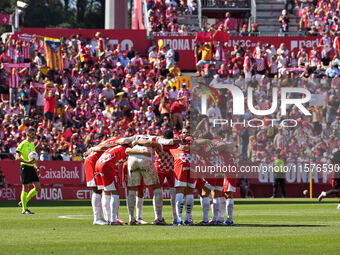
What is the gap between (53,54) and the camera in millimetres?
39594

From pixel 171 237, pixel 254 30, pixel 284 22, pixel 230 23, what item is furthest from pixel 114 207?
pixel 230 23

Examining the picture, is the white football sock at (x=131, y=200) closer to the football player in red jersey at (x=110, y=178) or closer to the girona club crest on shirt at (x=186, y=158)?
the football player in red jersey at (x=110, y=178)

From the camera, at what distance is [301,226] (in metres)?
18.7

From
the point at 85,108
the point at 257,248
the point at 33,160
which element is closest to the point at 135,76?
the point at 85,108

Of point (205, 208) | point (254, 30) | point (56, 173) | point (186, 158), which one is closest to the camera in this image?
point (186, 158)

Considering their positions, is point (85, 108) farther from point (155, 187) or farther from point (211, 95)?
point (155, 187)

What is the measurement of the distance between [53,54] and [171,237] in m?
25.1

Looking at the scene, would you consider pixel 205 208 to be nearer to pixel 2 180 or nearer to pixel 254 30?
pixel 2 180

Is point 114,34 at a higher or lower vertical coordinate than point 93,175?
higher

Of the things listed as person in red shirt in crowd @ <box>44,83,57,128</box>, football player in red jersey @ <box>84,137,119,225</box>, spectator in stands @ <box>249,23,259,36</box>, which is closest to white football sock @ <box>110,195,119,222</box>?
football player in red jersey @ <box>84,137,119,225</box>

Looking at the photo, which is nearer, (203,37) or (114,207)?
(114,207)

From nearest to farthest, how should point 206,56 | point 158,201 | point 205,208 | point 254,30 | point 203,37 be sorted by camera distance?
point 158,201 → point 205,208 → point 206,56 → point 203,37 → point 254,30

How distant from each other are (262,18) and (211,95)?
11.8m

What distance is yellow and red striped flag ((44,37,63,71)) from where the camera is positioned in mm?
39438
